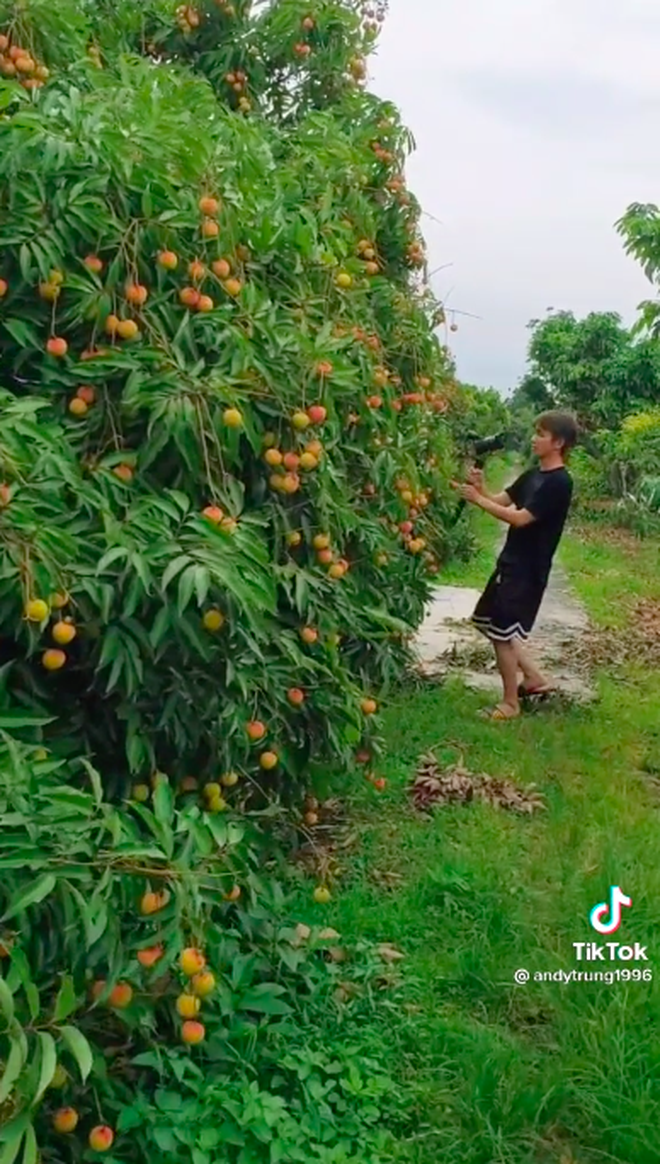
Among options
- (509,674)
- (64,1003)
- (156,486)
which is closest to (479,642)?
(509,674)

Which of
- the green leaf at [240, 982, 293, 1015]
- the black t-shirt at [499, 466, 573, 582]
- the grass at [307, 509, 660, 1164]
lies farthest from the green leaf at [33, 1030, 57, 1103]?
the black t-shirt at [499, 466, 573, 582]

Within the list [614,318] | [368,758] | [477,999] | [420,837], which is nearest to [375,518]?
[368,758]

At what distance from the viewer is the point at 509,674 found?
15.9ft

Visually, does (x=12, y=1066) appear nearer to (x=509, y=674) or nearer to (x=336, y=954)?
(x=336, y=954)

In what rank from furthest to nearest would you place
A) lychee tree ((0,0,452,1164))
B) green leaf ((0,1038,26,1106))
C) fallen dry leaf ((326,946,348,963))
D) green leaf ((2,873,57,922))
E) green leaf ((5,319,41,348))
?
1. fallen dry leaf ((326,946,348,963))
2. green leaf ((5,319,41,348))
3. lychee tree ((0,0,452,1164))
4. green leaf ((2,873,57,922))
5. green leaf ((0,1038,26,1106))

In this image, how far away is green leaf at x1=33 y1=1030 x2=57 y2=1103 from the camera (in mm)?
1408

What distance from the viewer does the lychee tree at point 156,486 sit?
183 centimetres

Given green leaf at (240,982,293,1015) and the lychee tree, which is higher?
the lychee tree

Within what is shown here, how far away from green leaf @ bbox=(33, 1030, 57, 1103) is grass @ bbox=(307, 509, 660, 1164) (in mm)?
981

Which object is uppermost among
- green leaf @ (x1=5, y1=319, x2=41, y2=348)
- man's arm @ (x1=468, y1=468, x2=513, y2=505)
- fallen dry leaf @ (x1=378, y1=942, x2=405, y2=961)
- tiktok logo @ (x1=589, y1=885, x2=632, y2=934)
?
green leaf @ (x1=5, y1=319, x2=41, y2=348)

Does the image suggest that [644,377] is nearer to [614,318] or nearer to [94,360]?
[614,318]

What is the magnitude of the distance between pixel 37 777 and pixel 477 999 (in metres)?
1.40

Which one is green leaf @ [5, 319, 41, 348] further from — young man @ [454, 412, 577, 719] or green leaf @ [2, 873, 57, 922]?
young man @ [454, 412, 577, 719]

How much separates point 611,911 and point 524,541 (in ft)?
6.83
